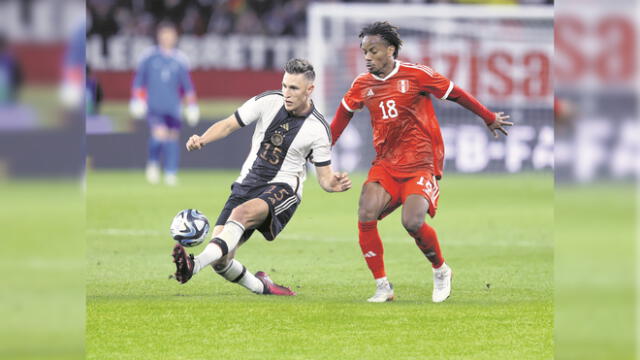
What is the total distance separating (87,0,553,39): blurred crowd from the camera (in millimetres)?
26984

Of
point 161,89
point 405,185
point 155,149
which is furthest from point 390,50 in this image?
point 161,89

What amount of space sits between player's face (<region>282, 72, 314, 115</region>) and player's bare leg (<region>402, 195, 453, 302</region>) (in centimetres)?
94

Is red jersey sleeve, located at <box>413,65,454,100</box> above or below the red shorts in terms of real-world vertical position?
above

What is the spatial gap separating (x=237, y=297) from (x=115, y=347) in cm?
184

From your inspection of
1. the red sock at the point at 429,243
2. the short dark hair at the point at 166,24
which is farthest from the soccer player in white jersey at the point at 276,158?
the short dark hair at the point at 166,24

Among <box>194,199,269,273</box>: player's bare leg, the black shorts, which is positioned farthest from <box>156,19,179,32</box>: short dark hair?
<box>194,199,269,273</box>: player's bare leg

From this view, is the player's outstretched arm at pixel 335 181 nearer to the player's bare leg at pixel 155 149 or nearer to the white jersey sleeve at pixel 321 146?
the white jersey sleeve at pixel 321 146

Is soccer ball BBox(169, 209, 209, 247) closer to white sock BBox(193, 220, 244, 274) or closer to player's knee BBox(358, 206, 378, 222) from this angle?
white sock BBox(193, 220, 244, 274)

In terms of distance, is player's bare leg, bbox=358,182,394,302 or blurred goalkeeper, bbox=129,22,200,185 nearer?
player's bare leg, bbox=358,182,394,302

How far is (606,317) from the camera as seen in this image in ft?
4.90

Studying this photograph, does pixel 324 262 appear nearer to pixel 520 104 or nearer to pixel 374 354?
pixel 374 354

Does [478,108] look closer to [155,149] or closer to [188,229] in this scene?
[188,229]

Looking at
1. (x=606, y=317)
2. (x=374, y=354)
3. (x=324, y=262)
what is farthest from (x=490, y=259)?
(x=606, y=317)

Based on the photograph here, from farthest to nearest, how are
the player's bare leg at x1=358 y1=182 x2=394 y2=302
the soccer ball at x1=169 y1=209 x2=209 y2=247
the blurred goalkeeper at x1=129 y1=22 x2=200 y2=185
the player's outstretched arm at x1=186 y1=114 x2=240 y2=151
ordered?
the blurred goalkeeper at x1=129 y1=22 x2=200 y2=185 → the player's bare leg at x1=358 y1=182 x2=394 y2=302 → the player's outstretched arm at x1=186 y1=114 x2=240 y2=151 → the soccer ball at x1=169 y1=209 x2=209 y2=247
